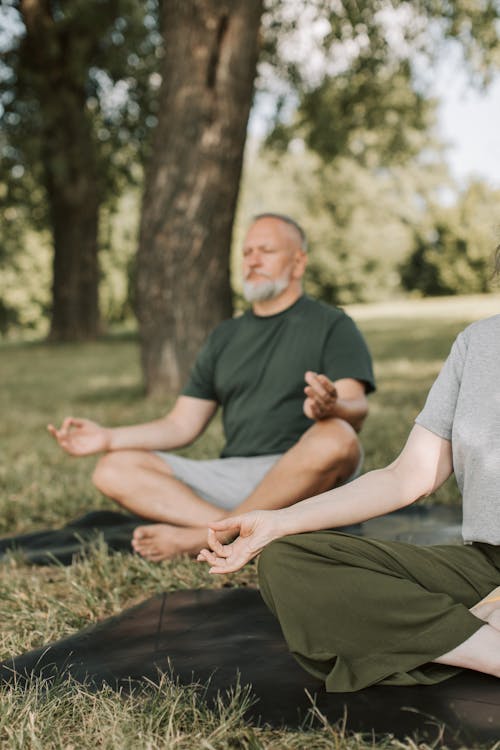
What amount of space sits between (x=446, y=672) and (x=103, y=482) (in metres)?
1.94

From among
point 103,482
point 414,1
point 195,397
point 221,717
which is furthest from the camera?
point 414,1

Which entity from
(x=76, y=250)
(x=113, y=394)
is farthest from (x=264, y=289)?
(x=76, y=250)

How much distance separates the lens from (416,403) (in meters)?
8.12

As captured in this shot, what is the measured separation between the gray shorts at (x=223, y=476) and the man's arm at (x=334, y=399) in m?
0.41

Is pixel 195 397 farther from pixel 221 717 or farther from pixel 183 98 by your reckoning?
pixel 183 98

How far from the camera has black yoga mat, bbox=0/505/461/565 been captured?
12.3 feet

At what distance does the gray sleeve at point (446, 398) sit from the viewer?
2.24 metres

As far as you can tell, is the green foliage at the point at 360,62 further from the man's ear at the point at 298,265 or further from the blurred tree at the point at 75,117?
the man's ear at the point at 298,265

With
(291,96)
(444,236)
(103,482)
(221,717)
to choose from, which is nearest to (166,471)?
(103,482)

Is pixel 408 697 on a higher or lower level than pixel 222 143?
lower

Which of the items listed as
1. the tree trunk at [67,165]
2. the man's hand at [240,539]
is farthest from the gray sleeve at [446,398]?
the tree trunk at [67,165]

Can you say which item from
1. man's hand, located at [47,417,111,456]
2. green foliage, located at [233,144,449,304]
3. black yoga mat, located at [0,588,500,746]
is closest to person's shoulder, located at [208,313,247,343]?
man's hand, located at [47,417,111,456]

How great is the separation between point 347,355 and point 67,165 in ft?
44.7

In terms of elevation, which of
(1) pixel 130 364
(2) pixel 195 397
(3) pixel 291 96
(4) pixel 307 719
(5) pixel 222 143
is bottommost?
(1) pixel 130 364
